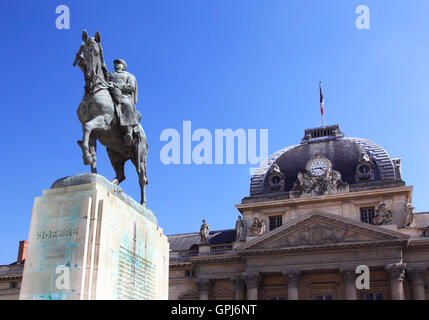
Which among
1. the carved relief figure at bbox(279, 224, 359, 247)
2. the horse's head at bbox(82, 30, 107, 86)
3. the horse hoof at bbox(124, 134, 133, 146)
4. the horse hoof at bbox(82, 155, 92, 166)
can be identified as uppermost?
the carved relief figure at bbox(279, 224, 359, 247)

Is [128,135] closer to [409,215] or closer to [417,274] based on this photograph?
[417,274]

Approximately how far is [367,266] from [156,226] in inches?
1368

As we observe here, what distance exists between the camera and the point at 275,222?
163 ft

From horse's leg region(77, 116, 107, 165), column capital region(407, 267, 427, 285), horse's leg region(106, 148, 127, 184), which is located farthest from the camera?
column capital region(407, 267, 427, 285)

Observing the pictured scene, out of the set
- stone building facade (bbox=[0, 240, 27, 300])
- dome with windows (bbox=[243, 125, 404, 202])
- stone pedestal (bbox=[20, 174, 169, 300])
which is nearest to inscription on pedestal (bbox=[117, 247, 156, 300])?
stone pedestal (bbox=[20, 174, 169, 300])

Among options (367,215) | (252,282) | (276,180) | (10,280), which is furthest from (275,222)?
(10,280)

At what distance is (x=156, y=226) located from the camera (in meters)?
11.3

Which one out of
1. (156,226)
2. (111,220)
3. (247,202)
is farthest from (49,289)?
(247,202)

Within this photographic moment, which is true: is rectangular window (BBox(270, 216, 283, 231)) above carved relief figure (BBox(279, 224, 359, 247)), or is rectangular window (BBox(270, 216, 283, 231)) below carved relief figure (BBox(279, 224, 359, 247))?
above

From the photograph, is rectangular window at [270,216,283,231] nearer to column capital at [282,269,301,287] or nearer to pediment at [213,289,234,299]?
column capital at [282,269,301,287]

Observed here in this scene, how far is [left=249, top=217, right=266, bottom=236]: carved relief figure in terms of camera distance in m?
48.6

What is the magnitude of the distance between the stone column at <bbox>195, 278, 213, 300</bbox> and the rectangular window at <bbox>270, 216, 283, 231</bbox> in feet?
25.1

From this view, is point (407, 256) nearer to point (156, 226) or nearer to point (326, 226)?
point (326, 226)

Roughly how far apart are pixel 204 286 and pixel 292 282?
8528mm
